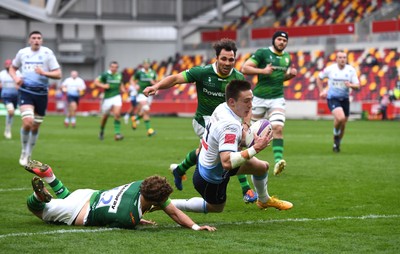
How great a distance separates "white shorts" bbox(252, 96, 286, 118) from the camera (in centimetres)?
1541

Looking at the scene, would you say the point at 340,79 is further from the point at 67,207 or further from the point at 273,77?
the point at 67,207

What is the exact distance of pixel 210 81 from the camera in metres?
11.4

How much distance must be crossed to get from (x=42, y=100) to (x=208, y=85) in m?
5.53

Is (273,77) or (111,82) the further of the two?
(111,82)

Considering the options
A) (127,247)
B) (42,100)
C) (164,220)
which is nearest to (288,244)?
(127,247)

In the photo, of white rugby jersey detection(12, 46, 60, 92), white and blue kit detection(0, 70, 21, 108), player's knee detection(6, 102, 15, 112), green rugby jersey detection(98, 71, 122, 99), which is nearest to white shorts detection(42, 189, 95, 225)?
white rugby jersey detection(12, 46, 60, 92)

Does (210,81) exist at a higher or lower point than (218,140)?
higher

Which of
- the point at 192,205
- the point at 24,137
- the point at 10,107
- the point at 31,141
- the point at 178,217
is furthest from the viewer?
the point at 10,107

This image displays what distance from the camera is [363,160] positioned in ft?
58.5

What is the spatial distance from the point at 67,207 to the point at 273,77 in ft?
22.8

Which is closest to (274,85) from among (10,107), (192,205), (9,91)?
(192,205)

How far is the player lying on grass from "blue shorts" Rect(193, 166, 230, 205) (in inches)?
20.6

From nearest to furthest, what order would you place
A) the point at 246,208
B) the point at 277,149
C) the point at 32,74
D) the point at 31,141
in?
the point at 246,208 → the point at 277,149 → the point at 32,74 → the point at 31,141

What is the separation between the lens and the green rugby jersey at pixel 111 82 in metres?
26.3
